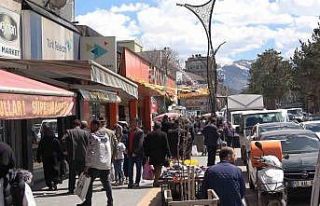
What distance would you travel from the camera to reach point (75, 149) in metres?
15.0

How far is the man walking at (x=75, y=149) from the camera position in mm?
14930

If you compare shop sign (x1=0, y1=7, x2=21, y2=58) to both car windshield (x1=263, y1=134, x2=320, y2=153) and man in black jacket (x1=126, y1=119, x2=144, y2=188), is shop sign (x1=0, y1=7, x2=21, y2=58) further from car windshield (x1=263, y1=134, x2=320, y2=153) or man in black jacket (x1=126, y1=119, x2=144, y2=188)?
car windshield (x1=263, y1=134, x2=320, y2=153)

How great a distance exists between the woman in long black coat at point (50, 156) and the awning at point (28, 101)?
194 inches

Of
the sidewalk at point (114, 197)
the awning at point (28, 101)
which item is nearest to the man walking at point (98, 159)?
the awning at point (28, 101)

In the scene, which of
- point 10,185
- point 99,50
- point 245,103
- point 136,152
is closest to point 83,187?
point 10,185

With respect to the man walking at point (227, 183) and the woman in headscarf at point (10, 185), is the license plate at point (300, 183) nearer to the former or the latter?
the man walking at point (227, 183)

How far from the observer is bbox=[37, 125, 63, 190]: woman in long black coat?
15.8m

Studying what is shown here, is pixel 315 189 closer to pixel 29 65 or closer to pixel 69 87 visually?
pixel 29 65

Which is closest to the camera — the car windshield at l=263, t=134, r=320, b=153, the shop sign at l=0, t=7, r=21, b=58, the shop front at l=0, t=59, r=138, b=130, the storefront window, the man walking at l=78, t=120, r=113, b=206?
the man walking at l=78, t=120, r=113, b=206

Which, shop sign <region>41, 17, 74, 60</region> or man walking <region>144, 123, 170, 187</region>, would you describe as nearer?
man walking <region>144, 123, 170, 187</region>

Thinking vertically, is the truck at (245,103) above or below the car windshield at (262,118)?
above

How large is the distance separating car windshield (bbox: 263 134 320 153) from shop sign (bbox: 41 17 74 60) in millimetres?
6242

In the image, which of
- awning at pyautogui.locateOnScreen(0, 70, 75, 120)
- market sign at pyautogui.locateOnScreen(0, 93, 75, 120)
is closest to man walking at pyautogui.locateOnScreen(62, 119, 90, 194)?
market sign at pyautogui.locateOnScreen(0, 93, 75, 120)

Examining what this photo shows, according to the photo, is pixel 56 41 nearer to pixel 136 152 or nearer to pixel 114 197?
pixel 136 152
